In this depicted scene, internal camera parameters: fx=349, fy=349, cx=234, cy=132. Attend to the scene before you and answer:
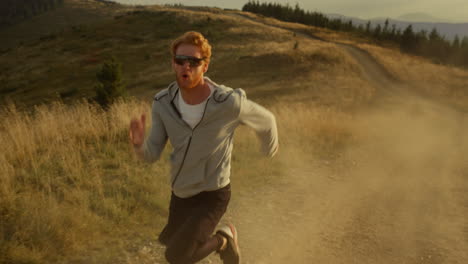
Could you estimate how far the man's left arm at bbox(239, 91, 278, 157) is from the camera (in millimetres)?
2455

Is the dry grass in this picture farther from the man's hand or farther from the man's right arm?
the man's hand

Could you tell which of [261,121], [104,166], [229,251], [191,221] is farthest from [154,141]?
[104,166]

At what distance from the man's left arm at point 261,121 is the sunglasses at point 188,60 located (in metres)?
0.38

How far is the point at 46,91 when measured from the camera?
104ft

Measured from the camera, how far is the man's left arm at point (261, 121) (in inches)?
96.7

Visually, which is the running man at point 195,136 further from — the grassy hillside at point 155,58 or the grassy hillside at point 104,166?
the grassy hillside at point 155,58

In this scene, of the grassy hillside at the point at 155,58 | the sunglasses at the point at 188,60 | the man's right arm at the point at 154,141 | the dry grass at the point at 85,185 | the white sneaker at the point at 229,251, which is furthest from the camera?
the grassy hillside at the point at 155,58

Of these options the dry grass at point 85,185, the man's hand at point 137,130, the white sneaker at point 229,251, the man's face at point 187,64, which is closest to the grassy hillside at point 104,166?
the dry grass at point 85,185

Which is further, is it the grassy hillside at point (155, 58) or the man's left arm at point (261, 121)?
the grassy hillside at point (155, 58)

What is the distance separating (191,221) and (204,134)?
0.65m

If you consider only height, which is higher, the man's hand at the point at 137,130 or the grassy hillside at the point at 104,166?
the man's hand at the point at 137,130

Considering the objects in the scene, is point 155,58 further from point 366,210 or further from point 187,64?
point 187,64

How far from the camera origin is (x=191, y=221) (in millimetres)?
2514

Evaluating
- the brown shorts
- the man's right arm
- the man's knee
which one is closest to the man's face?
the man's right arm
